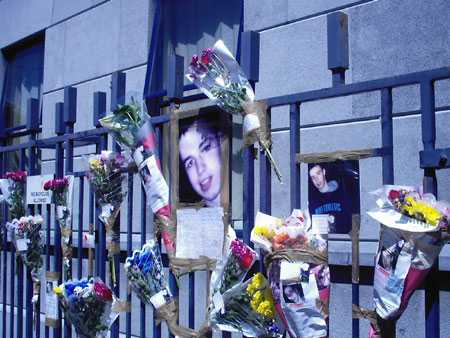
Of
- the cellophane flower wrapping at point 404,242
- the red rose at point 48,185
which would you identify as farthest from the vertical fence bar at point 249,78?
the red rose at point 48,185

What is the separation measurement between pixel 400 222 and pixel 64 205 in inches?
83.9

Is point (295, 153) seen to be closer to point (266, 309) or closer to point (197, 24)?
point (266, 309)

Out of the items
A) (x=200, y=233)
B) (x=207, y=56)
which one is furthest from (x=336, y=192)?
(x=207, y=56)

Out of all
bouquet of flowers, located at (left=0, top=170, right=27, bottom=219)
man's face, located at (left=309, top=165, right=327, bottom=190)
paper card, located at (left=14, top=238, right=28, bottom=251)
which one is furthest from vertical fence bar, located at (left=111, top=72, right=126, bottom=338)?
man's face, located at (left=309, top=165, right=327, bottom=190)

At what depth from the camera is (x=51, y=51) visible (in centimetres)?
693

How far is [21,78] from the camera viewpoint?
7.96 meters

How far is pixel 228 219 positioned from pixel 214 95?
53 cm

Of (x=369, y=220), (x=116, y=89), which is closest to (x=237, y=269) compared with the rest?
(x=116, y=89)

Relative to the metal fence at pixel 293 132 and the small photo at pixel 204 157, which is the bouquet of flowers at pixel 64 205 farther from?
the small photo at pixel 204 157

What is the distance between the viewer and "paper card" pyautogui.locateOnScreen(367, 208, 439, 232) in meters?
1.95

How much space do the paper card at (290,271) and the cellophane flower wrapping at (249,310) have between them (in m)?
0.21

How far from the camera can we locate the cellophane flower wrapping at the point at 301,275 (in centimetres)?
223

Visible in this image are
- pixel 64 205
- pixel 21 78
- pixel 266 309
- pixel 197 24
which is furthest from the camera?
pixel 21 78

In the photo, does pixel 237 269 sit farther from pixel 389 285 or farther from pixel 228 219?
pixel 389 285
